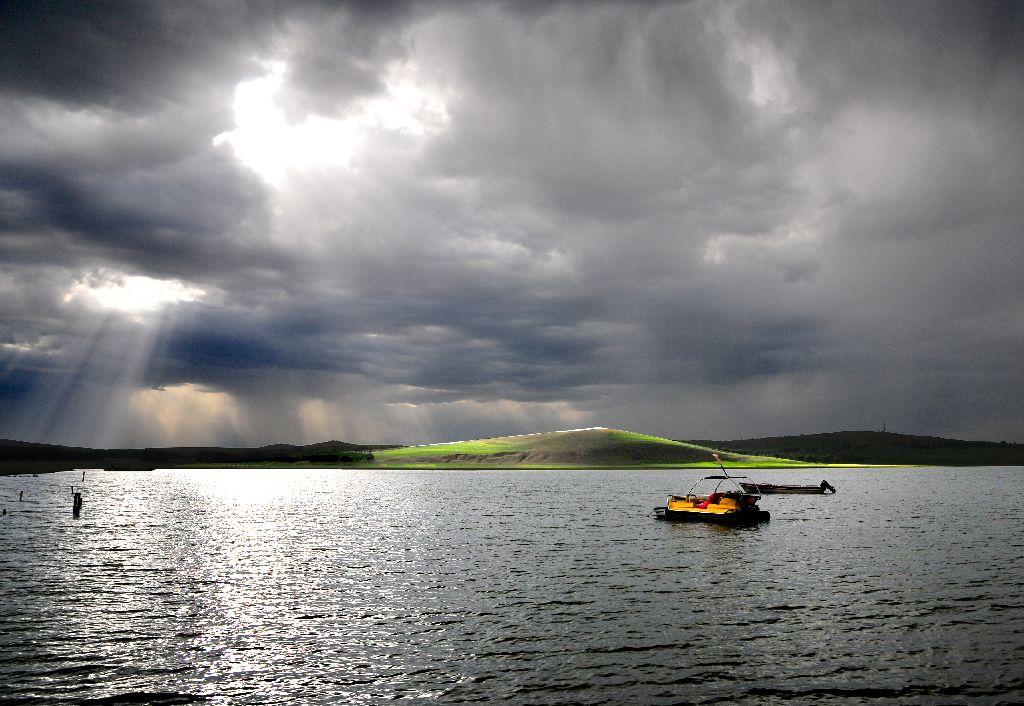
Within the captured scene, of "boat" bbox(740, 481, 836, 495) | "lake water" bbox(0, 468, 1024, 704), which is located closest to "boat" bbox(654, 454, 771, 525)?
"lake water" bbox(0, 468, 1024, 704)

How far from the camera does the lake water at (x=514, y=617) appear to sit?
Result: 28.0 meters

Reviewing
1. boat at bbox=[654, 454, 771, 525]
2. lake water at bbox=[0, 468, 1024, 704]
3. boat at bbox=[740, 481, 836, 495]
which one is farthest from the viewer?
boat at bbox=[740, 481, 836, 495]

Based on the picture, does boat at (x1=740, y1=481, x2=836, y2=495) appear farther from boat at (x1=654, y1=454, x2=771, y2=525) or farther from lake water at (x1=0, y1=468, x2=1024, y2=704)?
lake water at (x1=0, y1=468, x2=1024, y2=704)

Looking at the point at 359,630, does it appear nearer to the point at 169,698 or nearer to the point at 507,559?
the point at 169,698

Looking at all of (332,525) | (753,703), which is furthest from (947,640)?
(332,525)

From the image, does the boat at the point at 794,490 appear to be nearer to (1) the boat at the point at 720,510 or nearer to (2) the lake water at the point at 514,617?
(1) the boat at the point at 720,510

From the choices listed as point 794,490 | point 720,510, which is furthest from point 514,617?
point 794,490

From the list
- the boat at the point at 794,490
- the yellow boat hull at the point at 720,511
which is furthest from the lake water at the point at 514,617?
the boat at the point at 794,490

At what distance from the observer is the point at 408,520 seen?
10119cm

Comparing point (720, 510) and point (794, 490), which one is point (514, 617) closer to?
point (720, 510)

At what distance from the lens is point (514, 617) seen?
1548 inches

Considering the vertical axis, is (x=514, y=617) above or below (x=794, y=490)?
above

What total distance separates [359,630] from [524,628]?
833 centimetres

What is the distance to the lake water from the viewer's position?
2803cm
